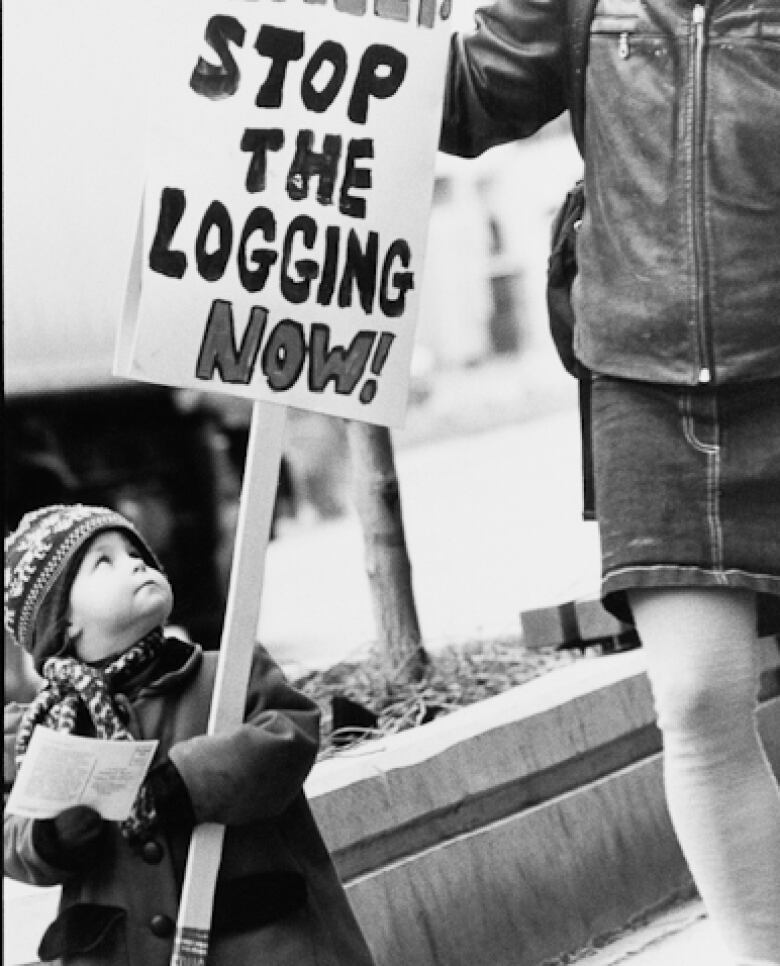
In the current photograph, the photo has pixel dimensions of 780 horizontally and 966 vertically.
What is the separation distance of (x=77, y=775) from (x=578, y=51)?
48.3 inches

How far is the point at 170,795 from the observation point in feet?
9.75

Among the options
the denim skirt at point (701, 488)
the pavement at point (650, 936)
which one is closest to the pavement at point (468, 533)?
the pavement at point (650, 936)

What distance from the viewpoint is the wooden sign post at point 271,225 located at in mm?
3115

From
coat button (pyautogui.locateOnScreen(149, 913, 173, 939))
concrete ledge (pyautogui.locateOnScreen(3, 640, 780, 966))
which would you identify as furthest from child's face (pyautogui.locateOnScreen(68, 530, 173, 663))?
concrete ledge (pyautogui.locateOnScreen(3, 640, 780, 966))

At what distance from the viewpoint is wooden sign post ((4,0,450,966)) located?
3115 mm

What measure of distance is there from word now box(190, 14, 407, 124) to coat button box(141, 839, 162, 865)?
1.07 m

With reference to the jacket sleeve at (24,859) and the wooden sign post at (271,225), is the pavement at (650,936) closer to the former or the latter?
the jacket sleeve at (24,859)

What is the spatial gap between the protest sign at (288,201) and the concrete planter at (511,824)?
0.86 m

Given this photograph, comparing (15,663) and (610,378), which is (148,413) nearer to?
(15,663)

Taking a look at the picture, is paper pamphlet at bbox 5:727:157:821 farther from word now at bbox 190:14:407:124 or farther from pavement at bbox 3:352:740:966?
pavement at bbox 3:352:740:966

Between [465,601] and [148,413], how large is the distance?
3.43 ft

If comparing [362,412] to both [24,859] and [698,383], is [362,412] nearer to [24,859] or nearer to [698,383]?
[698,383]

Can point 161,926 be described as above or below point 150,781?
below

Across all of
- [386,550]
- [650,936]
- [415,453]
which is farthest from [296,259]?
[415,453]
